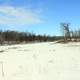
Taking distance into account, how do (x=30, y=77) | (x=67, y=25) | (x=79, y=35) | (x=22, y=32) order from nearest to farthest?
(x=30, y=77), (x=67, y=25), (x=79, y=35), (x=22, y=32)

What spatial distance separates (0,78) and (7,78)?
29 cm

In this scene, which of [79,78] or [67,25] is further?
[67,25]

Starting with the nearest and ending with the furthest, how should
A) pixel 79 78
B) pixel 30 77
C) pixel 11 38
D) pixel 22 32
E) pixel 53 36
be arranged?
pixel 79 78
pixel 30 77
pixel 11 38
pixel 22 32
pixel 53 36

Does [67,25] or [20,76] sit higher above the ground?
[67,25]

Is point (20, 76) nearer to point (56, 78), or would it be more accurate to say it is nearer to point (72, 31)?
point (56, 78)

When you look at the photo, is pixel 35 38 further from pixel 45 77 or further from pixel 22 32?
pixel 45 77

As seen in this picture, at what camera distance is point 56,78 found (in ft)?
29.6

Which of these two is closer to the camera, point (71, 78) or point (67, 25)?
point (71, 78)

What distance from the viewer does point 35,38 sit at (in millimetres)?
115938

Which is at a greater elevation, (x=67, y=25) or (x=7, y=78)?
(x=67, y=25)

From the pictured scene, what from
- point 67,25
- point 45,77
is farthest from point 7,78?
point 67,25

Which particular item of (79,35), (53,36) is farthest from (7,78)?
(53,36)

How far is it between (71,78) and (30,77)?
5.71 feet

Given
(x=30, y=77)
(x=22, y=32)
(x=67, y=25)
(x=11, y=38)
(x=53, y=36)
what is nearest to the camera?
(x=30, y=77)
